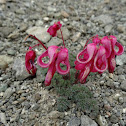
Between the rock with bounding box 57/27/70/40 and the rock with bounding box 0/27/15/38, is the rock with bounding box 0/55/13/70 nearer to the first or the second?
the rock with bounding box 0/27/15/38

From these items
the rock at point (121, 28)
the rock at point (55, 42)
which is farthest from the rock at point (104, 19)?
the rock at point (55, 42)

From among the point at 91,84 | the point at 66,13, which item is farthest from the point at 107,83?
the point at 66,13

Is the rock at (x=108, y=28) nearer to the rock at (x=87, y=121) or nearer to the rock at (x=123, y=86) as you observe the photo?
the rock at (x=123, y=86)

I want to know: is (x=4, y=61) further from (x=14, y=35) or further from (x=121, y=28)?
(x=121, y=28)

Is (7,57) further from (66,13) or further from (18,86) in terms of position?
(66,13)

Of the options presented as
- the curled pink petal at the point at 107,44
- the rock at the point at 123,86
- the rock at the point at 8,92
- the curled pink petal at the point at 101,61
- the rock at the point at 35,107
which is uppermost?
the curled pink petal at the point at 107,44

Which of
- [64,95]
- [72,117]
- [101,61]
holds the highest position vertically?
[101,61]
